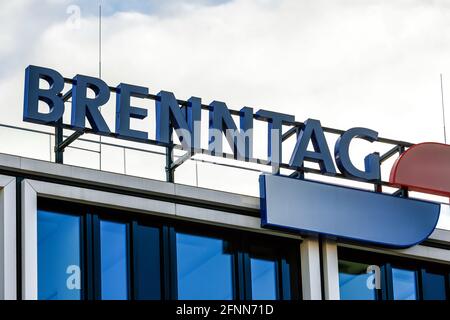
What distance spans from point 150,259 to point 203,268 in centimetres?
196

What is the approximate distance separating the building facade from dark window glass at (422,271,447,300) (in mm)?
880

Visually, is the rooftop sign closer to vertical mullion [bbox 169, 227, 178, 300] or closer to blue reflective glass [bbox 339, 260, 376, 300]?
blue reflective glass [bbox 339, 260, 376, 300]

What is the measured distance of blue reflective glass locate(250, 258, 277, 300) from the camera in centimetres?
5084

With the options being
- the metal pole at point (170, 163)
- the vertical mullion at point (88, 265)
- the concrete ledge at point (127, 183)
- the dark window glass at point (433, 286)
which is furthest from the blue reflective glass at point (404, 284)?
the vertical mullion at point (88, 265)

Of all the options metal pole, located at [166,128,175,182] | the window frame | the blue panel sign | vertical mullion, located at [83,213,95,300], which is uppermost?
metal pole, located at [166,128,175,182]

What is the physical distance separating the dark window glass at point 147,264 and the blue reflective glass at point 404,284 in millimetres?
9098

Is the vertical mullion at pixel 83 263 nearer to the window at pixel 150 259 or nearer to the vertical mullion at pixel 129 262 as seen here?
the window at pixel 150 259

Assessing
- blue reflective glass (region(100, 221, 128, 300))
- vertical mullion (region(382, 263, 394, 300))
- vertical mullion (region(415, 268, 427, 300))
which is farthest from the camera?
vertical mullion (region(415, 268, 427, 300))

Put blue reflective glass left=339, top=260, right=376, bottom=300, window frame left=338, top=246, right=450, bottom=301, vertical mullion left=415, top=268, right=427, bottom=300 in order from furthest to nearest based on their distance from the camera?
vertical mullion left=415, top=268, right=427, bottom=300 < window frame left=338, top=246, right=450, bottom=301 < blue reflective glass left=339, top=260, right=376, bottom=300

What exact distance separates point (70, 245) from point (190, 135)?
6.17 meters

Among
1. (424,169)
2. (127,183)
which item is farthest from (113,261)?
(424,169)

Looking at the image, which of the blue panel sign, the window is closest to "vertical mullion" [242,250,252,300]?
the window

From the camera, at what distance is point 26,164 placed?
47.1 m
